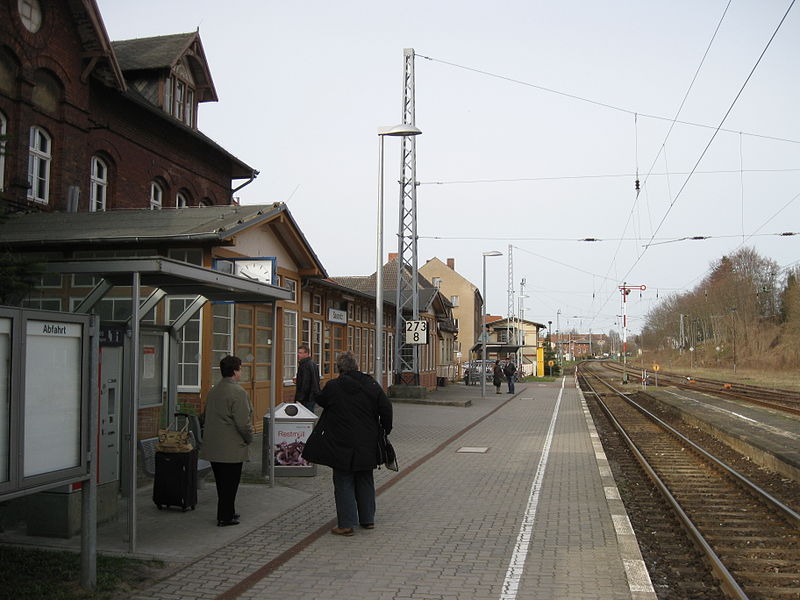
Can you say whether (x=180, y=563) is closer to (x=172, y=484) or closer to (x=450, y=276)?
(x=172, y=484)

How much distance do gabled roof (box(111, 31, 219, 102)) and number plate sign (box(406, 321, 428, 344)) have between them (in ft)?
28.4

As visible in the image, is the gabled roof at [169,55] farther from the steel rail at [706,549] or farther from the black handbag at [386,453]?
the steel rail at [706,549]

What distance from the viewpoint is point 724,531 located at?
26.9 ft

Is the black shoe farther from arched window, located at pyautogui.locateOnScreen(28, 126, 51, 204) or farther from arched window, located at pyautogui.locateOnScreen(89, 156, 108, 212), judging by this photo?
A: arched window, located at pyautogui.locateOnScreen(89, 156, 108, 212)

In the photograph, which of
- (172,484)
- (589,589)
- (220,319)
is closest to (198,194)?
(220,319)

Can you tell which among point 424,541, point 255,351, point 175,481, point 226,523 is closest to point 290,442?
point 175,481

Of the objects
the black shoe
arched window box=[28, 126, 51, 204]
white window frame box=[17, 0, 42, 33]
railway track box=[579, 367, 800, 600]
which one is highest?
white window frame box=[17, 0, 42, 33]

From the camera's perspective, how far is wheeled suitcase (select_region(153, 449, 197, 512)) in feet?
25.5

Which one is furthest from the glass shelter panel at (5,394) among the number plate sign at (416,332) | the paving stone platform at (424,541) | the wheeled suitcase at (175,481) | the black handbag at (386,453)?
the number plate sign at (416,332)

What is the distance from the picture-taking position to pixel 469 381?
47.1 metres

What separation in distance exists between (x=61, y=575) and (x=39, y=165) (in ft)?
37.4

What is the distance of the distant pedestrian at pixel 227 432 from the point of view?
23.6 feet

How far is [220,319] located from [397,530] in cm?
759

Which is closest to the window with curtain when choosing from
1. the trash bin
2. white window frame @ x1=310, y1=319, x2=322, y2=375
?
white window frame @ x1=310, y1=319, x2=322, y2=375
